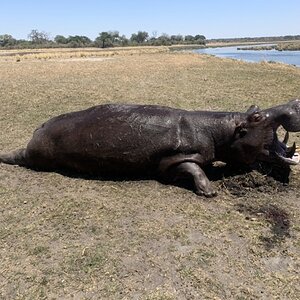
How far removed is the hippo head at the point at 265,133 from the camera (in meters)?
5.55

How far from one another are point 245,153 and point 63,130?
8.41 ft

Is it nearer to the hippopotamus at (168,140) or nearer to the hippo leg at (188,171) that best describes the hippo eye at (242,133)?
the hippopotamus at (168,140)

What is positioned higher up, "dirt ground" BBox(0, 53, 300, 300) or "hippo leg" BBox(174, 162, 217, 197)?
"hippo leg" BBox(174, 162, 217, 197)

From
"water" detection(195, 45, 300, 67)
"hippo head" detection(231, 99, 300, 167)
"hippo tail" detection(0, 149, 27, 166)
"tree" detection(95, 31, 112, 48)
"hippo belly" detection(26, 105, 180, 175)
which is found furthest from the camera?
"tree" detection(95, 31, 112, 48)

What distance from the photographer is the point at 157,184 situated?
5.90m

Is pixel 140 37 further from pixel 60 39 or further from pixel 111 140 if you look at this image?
pixel 111 140

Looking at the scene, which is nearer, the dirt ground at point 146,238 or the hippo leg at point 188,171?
the dirt ground at point 146,238

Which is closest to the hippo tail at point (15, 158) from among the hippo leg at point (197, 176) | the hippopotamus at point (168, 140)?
the hippopotamus at point (168, 140)

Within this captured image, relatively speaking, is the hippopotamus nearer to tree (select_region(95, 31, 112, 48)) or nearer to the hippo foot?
the hippo foot

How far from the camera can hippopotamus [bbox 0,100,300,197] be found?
5641 millimetres

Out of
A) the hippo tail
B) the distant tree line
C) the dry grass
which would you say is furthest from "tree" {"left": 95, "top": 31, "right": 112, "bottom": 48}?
the hippo tail

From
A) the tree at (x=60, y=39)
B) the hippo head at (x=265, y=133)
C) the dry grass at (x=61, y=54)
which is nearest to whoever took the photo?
the hippo head at (x=265, y=133)

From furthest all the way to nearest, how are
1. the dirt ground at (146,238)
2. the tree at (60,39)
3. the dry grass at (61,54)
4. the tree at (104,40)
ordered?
the tree at (60,39) → the tree at (104,40) → the dry grass at (61,54) → the dirt ground at (146,238)

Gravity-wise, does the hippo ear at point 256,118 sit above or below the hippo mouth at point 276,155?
above
